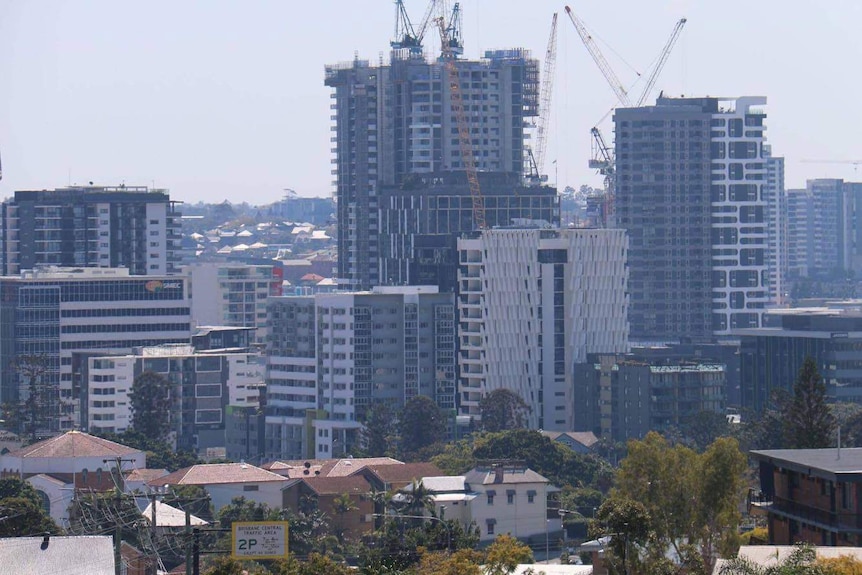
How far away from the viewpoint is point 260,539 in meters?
103

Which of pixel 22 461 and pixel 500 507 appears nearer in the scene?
pixel 500 507

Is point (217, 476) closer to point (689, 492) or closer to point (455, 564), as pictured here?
point (689, 492)

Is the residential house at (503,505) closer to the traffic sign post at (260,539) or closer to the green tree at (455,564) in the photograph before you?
the traffic sign post at (260,539)

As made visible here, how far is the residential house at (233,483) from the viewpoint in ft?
507

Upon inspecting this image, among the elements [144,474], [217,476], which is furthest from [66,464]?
[217,476]

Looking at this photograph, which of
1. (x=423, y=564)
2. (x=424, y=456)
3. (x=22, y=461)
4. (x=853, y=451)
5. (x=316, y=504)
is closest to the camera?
(x=423, y=564)

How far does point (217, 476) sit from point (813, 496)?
268 ft

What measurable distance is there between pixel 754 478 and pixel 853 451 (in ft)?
175

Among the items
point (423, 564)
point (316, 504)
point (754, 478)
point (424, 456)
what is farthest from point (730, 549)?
point (424, 456)

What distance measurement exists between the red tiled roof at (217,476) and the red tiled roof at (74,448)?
403 inches

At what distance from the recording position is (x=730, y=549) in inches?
2908

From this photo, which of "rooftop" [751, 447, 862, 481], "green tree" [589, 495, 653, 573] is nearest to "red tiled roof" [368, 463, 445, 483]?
"rooftop" [751, 447, 862, 481]

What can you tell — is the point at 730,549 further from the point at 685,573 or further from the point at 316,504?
the point at 316,504

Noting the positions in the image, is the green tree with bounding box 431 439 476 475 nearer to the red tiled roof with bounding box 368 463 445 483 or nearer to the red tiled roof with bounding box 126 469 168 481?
the red tiled roof with bounding box 368 463 445 483
